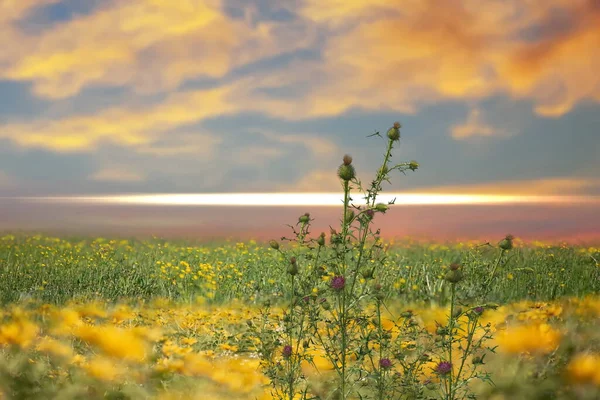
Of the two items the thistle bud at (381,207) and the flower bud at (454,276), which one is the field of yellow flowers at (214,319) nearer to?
the flower bud at (454,276)

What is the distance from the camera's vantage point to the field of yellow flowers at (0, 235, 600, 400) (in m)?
3.64

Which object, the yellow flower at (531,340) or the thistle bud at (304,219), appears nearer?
the thistle bud at (304,219)

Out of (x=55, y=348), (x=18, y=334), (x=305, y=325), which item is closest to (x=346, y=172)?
(x=55, y=348)

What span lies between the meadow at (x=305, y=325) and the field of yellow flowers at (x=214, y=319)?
0.05 ft

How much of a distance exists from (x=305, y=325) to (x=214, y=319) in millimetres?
899

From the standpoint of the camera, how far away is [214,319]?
5.53 m

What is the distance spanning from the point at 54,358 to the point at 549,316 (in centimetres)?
363

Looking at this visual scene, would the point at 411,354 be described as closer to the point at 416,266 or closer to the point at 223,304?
the point at 223,304

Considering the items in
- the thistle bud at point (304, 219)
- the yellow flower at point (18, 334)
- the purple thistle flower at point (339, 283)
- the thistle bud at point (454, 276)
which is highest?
the thistle bud at point (304, 219)

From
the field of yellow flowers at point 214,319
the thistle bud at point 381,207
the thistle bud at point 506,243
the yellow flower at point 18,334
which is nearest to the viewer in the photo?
the thistle bud at point 381,207

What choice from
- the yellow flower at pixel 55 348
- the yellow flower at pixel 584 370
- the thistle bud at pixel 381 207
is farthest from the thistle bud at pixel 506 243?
the yellow flower at pixel 55 348

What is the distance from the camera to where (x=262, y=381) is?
→ 3.81 m

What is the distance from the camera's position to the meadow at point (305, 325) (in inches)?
116

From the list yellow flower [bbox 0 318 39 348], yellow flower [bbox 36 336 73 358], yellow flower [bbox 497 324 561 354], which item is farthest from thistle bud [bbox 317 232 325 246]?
yellow flower [bbox 0 318 39 348]
